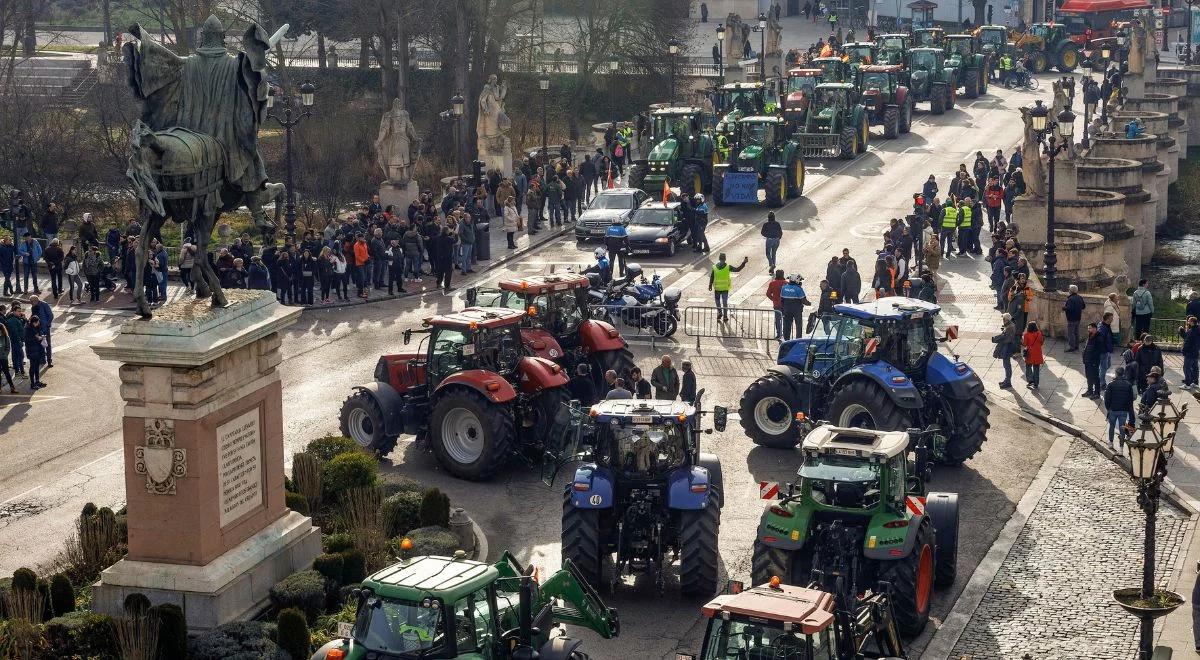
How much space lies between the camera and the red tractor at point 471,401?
25.1 m

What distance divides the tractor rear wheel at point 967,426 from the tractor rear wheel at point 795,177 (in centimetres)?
2469

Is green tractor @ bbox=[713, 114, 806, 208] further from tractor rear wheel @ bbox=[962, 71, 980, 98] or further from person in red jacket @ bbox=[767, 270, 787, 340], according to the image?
tractor rear wheel @ bbox=[962, 71, 980, 98]

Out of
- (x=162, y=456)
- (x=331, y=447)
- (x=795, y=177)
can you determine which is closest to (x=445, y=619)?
(x=162, y=456)

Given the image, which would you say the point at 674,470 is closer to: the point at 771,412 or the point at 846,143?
the point at 771,412

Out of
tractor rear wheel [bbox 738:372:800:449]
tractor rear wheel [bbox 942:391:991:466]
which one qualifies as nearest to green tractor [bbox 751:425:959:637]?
tractor rear wheel [bbox 942:391:991:466]

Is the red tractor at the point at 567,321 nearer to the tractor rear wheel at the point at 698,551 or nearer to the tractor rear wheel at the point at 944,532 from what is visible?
the tractor rear wheel at the point at 698,551

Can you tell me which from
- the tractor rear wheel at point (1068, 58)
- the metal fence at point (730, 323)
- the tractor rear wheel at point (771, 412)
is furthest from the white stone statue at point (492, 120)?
the tractor rear wheel at point (1068, 58)

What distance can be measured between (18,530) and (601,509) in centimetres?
831

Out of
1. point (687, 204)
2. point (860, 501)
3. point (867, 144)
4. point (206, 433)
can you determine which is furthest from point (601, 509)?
point (867, 144)

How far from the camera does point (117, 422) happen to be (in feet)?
93.9

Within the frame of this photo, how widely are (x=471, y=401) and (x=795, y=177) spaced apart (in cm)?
2719

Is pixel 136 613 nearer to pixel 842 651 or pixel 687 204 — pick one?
pixel 842 651

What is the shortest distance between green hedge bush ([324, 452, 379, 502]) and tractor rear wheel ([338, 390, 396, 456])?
2.72 meters

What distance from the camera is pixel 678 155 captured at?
162ft
